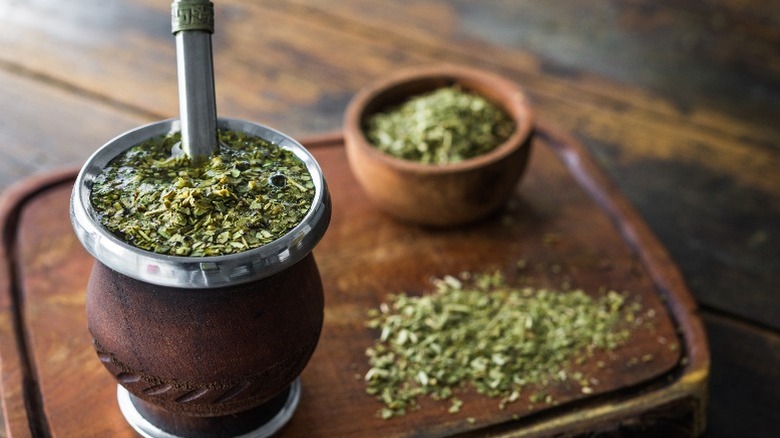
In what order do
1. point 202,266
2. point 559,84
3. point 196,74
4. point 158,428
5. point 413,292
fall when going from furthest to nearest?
point 559,84
point 413,292
point 158,428
point 196,74
point 202,266

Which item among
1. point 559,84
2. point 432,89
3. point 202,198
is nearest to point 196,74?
point 202,198

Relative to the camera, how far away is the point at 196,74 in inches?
37.0

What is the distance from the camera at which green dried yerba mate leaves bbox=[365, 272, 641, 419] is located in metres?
1.12

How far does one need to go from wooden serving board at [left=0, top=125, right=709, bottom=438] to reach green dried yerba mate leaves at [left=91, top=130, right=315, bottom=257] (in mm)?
284

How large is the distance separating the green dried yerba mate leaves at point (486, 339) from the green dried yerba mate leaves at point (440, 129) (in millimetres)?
190

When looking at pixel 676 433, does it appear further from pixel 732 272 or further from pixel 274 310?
pixel 274 310

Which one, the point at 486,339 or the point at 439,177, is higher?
the point at 439,177

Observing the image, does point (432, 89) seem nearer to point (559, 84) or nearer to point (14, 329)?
point (559, 84)

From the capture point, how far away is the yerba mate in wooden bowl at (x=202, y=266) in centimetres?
86

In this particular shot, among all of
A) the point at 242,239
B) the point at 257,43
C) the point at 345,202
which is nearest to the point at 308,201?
the point at 242,239

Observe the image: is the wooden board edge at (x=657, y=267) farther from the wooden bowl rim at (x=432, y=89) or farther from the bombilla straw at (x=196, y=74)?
the bombilla straw at (x=196, y=74)

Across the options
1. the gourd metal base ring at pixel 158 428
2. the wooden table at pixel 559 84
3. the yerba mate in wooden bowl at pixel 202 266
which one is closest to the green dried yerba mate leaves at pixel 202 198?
the yerba mate in wooden bowl at pixel 202 266

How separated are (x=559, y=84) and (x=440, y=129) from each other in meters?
0.58

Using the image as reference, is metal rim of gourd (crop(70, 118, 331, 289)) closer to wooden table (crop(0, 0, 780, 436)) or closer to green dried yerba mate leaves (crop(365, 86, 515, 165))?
green dried yerba mate leaves (crop(365, 86, 515, 165))
